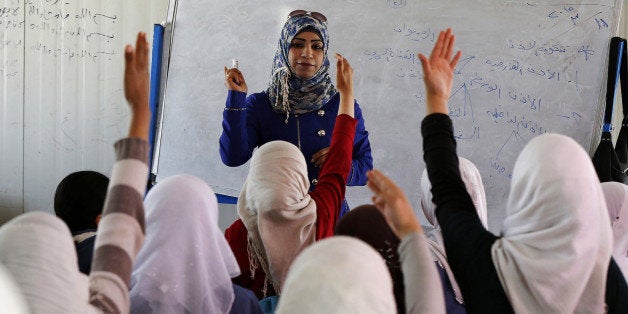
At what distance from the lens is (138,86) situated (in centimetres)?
122

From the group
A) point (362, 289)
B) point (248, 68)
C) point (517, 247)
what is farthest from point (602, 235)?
point (248, 68)

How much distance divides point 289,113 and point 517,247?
1.35 m

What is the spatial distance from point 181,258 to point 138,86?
36cm

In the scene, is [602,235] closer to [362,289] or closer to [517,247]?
[517,247]

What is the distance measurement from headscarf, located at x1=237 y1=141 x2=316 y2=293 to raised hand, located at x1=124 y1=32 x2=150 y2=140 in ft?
1.59

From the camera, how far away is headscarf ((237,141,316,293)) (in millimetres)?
1606

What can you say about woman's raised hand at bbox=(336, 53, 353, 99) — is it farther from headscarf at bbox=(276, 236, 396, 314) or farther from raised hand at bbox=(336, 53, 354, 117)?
headscarf at bbox=(276, 236, 396, 314)

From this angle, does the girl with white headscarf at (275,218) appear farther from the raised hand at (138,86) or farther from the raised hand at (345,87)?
the raised hand at (138,86)

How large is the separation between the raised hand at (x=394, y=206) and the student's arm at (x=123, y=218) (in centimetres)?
46

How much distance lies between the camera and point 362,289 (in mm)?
790

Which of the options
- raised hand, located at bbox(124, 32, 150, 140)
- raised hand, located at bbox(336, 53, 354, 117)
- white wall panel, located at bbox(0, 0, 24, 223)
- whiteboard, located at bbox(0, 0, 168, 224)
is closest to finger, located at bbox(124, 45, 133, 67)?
raised hand, located at bbox(124, 32, 150, 140)

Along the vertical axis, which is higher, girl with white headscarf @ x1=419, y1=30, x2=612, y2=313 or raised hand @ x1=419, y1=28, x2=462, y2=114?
raised hand @ x1=419, y1=28, x2=462, y2=114

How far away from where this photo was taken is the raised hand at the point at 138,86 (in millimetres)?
1181

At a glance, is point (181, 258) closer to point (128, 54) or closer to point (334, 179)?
point (128, 54)
